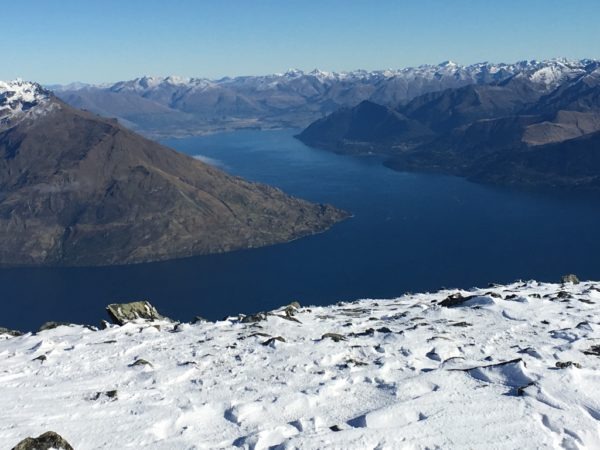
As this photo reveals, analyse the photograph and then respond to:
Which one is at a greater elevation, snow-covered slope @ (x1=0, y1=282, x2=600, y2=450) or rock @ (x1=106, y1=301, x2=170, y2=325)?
snow-covered slope @ (x1=0, y1=282, x2=600, y2=450)

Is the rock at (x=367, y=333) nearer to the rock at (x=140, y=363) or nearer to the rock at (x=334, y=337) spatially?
the rock at (x=334, y=337)

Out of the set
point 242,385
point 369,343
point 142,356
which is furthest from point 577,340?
point 142,356

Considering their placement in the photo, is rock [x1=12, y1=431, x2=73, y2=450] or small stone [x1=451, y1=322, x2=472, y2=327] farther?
small stone [x1=451, y1=322, x2=472, y2=327]

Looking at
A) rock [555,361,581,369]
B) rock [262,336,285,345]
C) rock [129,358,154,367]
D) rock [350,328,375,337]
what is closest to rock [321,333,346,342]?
rock [350,328,375,337]

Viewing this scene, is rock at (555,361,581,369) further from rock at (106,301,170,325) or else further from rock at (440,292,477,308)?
rock at (106,301,170,325)

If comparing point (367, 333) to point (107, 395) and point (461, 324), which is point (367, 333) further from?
point (107, 395)

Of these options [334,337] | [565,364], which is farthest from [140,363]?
[565,364]

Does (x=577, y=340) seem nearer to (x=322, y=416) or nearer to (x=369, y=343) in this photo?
(x=369, y=343)

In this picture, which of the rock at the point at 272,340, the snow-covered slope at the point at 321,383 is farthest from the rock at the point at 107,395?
the rock at the point at 272,340
